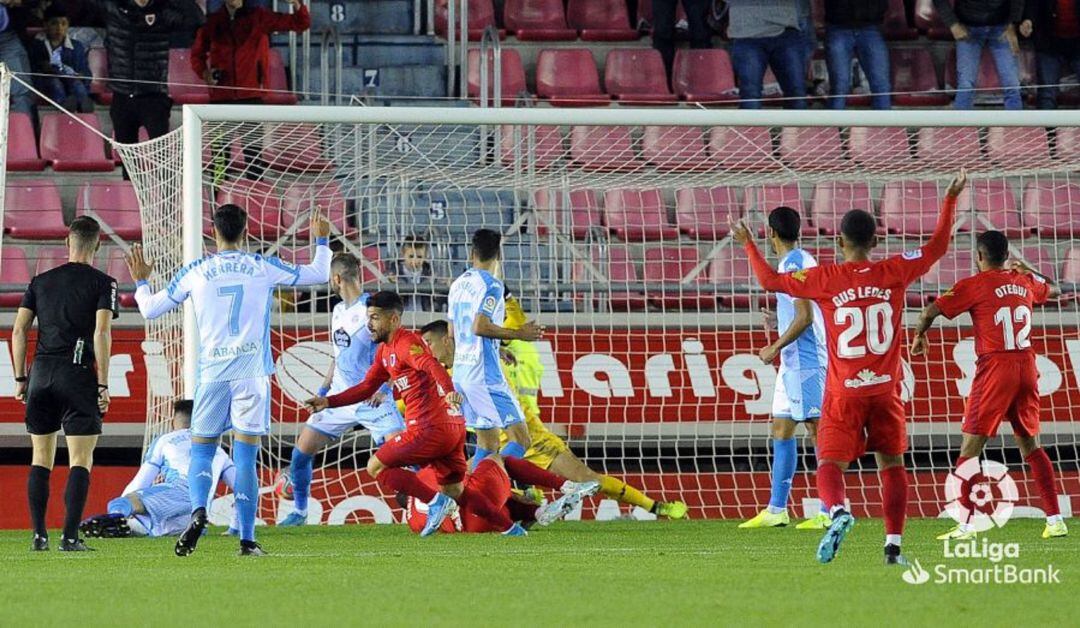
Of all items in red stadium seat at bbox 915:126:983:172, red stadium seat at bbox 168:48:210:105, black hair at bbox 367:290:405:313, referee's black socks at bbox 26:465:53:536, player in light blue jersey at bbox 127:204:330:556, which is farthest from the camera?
red stadium seat at bbox 168:48:210:105

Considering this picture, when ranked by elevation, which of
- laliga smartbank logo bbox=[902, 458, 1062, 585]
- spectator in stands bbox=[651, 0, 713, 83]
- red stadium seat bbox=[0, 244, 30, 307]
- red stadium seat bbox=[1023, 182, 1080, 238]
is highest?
spectator in stands bbox=[651, 0, 713, 83]

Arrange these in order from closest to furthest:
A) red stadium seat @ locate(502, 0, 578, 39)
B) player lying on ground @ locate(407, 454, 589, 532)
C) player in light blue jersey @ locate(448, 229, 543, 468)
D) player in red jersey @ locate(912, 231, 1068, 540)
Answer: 1. player in red jersey @ locate(912, 231, 1068, 540)
2. player lying on ground @ locate(407, 454, 589, 532)
3. player in light blue jersey @ locate(448, 229, 543, 468)
4. red stadium seat @ locate(502, 0, 578, 39)

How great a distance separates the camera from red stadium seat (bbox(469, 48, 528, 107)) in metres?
17.4

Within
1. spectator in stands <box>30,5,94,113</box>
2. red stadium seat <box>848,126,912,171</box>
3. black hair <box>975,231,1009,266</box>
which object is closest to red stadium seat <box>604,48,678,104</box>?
red stadium seat <box>848,126,912,171</box>

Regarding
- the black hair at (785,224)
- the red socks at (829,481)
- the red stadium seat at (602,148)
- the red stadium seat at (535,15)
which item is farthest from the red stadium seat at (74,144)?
the red socks at (829,481)

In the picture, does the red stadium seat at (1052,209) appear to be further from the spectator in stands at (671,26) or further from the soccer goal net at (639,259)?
the spectator in stands at (671,26)

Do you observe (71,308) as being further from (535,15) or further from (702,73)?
(535,15)

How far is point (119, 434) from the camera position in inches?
528

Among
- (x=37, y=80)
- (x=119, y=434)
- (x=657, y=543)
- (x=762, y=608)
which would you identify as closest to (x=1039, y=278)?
(x=657, y=543)

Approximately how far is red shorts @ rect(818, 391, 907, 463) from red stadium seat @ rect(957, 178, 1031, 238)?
7542mm

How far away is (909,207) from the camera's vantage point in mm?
15477

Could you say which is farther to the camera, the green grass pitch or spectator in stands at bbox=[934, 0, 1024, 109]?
spectator in stands at bbox=[934, 0, 1024, 109]

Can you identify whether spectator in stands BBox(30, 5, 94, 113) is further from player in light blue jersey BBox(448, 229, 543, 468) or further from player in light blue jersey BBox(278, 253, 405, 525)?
player in light blue jersey BBox(448, 229, 543, 468)

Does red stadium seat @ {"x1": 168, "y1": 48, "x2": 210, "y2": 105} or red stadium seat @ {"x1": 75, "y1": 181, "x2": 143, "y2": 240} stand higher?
red stadium seat @ {"x1": 168, "y1": 48, "x2": 210, "y2": 105}
